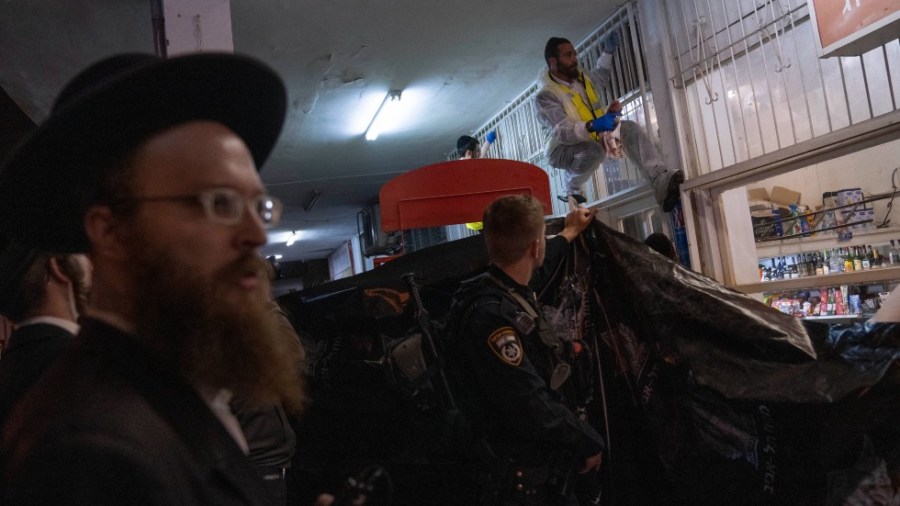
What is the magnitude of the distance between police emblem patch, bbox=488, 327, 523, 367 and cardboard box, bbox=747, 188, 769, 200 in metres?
3.01

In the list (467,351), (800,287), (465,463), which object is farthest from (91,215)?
(800,287)

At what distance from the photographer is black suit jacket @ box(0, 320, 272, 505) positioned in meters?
0.70

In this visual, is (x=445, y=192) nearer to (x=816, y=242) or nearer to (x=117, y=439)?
(x=816, y=242)

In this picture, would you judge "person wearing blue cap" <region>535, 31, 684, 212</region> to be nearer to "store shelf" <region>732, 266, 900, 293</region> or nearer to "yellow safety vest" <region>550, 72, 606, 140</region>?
"yellow safety vest" <region>550, 72, 606, 140</region>

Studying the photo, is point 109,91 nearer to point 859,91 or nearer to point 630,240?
point 630,240

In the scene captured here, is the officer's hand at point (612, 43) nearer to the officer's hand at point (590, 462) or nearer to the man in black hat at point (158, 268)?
the officer's hand at point (590, 462)

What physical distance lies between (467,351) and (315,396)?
1085 mm

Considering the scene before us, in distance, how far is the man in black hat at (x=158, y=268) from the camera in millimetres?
794

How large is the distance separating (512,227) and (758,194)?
282 cm

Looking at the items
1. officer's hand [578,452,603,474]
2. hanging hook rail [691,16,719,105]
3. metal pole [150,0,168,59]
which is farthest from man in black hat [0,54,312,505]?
hanging hook rail [691,16,719,105]

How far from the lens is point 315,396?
3.11 meters

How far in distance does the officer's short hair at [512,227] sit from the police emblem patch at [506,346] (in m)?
0.38

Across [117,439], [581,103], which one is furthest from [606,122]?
[117,439]

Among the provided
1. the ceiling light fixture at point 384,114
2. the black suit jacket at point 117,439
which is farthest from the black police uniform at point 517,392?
the ceiling light fixture at point 384,114
